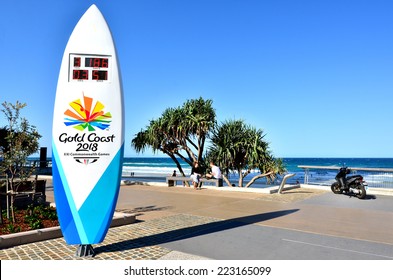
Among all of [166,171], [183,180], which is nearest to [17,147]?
[183,180]

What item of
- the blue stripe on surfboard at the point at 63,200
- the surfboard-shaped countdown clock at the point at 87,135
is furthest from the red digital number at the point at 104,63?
the blue stripe on surfboard at the point at 63,200

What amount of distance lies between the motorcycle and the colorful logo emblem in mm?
10289

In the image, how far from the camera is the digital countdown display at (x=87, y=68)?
549 centimetres

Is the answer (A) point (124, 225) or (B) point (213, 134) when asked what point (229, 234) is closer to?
(A) point (124, 225)

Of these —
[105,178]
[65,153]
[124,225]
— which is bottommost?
[124,225]

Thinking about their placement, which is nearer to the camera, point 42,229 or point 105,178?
point 105,178

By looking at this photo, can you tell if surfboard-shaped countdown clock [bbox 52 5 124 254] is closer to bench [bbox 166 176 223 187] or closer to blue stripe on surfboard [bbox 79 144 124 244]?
blue stripe on surfboard [bbox 79 144 124 244]

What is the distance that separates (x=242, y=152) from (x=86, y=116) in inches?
492

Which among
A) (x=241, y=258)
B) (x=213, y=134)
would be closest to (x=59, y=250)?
(x=241, y=258)

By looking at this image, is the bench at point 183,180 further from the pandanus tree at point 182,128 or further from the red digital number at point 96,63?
the red digital number at point 96,63

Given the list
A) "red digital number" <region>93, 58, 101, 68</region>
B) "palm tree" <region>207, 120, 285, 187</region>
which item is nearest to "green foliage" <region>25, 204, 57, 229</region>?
"red digital number" <region>93, 58, 101, 68</region>

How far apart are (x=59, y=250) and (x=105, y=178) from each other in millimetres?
1530

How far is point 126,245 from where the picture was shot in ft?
19.3
